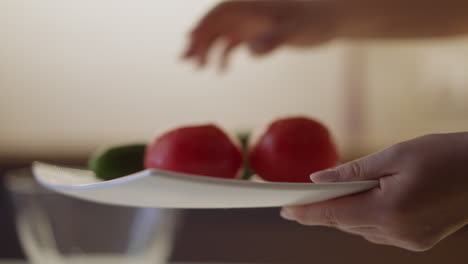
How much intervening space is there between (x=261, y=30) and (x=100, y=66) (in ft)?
3.42

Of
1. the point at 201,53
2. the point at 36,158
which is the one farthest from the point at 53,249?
the point at 36,158

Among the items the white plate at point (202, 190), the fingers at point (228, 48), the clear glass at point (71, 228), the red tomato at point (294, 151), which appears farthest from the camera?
the fingers at point (228, 48)

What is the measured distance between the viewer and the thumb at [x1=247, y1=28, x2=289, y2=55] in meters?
0.79

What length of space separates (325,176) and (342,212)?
5 centimetres

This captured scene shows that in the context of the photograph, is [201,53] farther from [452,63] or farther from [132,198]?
[452,63]

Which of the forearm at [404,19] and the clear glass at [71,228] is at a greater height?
the forearm at [404,19]

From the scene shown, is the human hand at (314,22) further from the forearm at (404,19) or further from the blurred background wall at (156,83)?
the blurred background wall at (156,83)

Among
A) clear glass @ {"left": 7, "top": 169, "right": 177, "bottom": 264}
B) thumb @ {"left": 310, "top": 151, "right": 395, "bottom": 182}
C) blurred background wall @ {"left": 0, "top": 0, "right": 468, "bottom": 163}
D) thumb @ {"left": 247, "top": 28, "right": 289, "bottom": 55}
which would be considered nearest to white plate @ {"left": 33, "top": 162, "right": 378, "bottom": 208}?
thumb @ {"left": 310, "top": 151, "right": 395, "bottom": 182}

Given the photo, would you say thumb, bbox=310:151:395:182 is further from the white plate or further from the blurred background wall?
the blurred background wall

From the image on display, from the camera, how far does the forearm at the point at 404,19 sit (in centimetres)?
85

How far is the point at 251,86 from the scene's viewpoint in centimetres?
181

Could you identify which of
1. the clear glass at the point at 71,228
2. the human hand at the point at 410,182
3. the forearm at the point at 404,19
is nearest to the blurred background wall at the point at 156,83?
the forearm at the point at 404,19

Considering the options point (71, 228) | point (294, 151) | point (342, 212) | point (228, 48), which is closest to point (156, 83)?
point (228, 48)

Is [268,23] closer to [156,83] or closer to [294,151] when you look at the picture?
[294,151]
